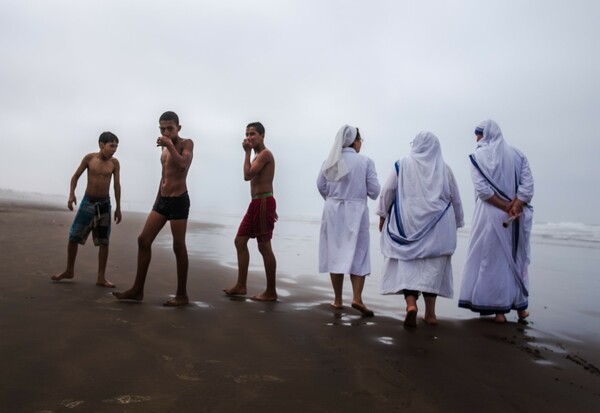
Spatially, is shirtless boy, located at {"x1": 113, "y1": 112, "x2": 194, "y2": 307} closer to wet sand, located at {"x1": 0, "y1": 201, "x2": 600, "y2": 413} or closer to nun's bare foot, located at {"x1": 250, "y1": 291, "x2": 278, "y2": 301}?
wet sand, located at {"x1": 0, "y1": 201, "x2": 600, "y2": 413}

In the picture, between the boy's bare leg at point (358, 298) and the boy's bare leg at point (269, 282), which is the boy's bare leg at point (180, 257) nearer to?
the boy's bare leg at point (269, 282)

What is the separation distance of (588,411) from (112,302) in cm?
353

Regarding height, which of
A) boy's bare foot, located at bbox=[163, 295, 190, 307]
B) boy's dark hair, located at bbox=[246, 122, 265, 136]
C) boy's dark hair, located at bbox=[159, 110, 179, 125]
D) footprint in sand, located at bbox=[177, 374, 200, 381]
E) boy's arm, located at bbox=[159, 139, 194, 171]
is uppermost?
boy's dark hair, located at bbox=[246, 122, 265, 136]

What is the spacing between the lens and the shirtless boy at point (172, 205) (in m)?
4.35

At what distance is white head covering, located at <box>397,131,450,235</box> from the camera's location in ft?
15.2

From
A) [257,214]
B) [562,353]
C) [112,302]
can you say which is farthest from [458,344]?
[112,302]

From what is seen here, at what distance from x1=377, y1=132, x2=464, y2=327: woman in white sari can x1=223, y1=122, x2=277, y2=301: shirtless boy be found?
3.99 ft

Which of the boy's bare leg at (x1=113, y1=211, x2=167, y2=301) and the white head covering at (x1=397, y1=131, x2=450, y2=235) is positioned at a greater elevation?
the white head covering at (x1=397, y1=131, x2=450, y2=235)

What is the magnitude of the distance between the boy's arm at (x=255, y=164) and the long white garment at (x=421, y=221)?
4.32 ft

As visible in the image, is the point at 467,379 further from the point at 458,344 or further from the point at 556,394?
the point at 458,344

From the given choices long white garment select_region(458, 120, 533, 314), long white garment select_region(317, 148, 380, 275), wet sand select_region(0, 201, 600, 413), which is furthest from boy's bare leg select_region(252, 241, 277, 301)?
long white garment select_region(458, 120, 533, 314)

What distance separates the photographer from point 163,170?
465 cm

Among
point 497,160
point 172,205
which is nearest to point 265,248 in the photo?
point 172,205

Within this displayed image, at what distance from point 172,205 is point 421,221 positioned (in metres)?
2.36
